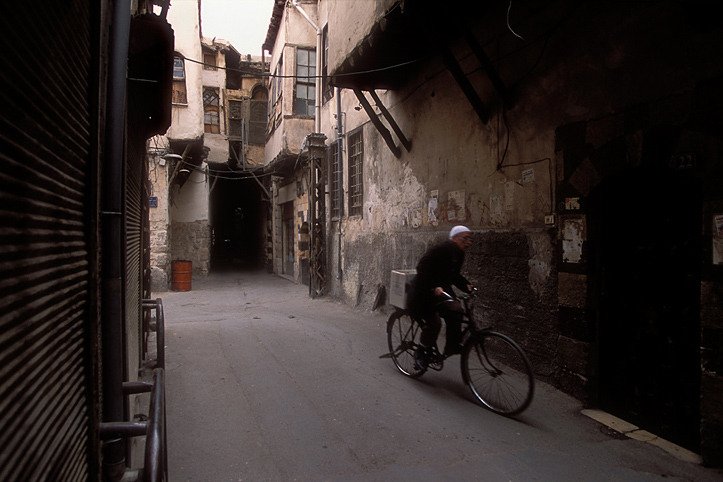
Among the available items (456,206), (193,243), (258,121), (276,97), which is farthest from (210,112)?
(456,206)

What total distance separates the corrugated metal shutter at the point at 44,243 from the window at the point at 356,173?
9.15m

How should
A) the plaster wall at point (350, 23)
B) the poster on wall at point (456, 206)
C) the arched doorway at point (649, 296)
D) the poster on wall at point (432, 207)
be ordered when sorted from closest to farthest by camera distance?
the arched doorway at point (649, 296), the poster on wall at point (456, 206), the plaster wall at point (350, 23), the poster on wall at point (432, 207)

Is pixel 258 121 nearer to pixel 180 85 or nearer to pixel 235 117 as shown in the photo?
pixel 235 117

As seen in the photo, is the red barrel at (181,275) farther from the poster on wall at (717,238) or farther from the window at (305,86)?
the poster on wall at (717,238)

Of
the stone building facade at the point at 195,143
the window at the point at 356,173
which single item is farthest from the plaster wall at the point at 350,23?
the window at the point at 356,173

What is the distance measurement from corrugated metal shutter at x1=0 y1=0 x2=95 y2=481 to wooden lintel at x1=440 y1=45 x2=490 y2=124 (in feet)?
16.2

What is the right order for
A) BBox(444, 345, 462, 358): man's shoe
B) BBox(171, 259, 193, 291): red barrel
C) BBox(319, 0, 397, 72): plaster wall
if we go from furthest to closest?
BBox(171, 259, 193, 291): red barrel
BBox(319, 0, 397, 72): plaster wall
BBox(444, 345, 462, 358): man's shoe

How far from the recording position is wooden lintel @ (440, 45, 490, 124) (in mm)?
6188

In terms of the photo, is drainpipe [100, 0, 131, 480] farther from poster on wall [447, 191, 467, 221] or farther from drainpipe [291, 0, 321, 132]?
drainpipe [291, 0, 321, 132]

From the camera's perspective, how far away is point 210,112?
66.3 feet

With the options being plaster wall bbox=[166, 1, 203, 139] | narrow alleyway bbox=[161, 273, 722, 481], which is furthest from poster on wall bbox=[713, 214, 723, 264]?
plaster wall bbox=[166, 1, 203, 139]

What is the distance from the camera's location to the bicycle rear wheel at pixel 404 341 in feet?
18.3

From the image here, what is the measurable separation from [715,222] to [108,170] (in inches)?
163

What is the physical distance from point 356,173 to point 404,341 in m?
6.54
